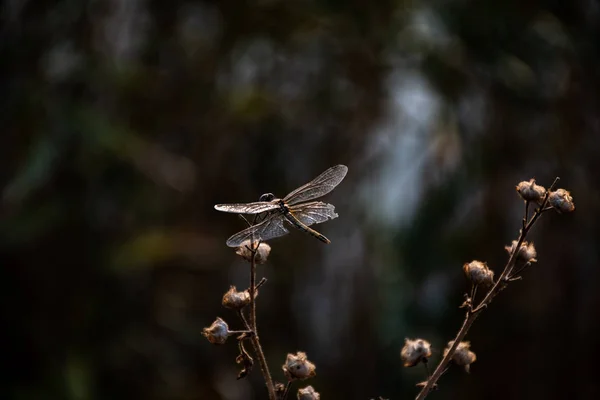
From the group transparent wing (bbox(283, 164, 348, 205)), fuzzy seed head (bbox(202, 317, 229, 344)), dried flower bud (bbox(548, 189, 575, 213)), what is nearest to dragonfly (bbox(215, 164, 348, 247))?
transparent wing (bbox(283, 164, 348, 205))

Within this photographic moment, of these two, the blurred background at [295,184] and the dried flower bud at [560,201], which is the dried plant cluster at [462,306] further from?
the blurred background at [295,184]

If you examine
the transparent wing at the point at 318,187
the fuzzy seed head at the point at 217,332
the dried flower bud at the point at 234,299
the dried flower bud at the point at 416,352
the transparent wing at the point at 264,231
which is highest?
the transparent wing at the point at 318,187

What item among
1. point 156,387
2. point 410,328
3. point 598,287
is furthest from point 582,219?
point 156,387

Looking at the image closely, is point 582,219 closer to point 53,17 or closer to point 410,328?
point 410,328

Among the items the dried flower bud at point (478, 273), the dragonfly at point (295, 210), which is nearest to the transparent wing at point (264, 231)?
the dragonfly at point (295, 210)

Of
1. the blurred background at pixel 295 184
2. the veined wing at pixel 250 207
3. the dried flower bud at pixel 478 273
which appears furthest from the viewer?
the blurred background at pixel 295 184

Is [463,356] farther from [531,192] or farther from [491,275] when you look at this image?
[531,192]

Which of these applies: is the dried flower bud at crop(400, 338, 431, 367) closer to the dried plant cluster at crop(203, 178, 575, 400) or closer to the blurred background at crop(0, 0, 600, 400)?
the dried plant cluster at crop(203, 178, 575, 400)

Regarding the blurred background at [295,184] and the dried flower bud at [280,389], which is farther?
the blurred background at [295,184]
